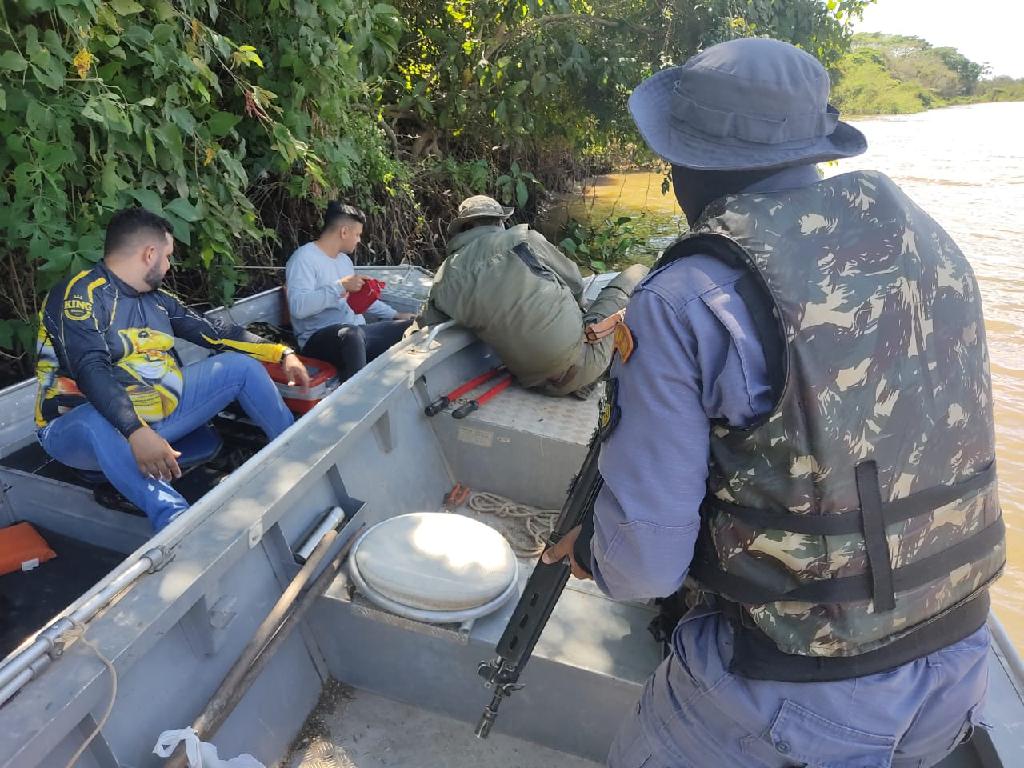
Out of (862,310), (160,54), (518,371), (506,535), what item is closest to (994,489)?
(862,310)

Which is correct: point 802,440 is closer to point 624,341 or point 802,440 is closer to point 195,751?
point 624,341

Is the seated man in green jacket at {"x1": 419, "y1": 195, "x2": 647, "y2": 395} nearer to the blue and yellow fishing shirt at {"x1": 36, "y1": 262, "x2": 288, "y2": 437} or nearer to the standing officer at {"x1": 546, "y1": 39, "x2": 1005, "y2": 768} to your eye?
the blue and yellow fishing shirt at {"x1": 36, "y1": 262, "x2": 288, "y2": 437}

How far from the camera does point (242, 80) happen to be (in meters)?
3.76

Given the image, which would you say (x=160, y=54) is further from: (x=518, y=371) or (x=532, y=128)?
(x=532, y=128)

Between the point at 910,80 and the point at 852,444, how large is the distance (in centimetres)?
7238

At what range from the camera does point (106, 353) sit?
89.7 inches

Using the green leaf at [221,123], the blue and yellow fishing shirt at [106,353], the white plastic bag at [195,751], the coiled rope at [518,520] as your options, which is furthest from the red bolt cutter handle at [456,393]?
the green leaf at [221,123]

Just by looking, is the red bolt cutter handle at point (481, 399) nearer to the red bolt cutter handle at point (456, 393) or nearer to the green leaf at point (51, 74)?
the red bolt cutter handle at point (456, 393)

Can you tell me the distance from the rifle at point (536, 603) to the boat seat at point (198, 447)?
1.40 metres

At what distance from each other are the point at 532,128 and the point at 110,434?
19.1 feet

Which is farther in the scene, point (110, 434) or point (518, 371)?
point (518, 371)

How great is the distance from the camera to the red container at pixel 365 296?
408 centimetres

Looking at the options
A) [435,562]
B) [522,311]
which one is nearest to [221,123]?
[522,311]

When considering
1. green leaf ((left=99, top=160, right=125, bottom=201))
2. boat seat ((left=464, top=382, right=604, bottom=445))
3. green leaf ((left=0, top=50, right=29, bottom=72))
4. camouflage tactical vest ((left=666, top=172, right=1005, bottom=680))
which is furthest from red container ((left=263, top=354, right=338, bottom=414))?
camouflage tactical vest ((left=666, top=172, right=1005, bottom=680))
